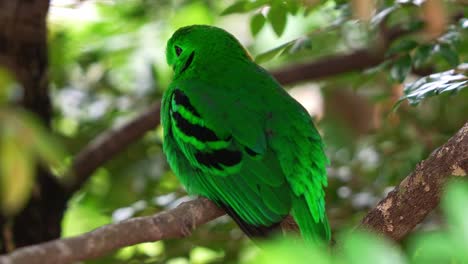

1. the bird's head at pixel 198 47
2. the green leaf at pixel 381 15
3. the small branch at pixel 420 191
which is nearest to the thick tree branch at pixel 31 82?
the bird's head at pixel 198 47

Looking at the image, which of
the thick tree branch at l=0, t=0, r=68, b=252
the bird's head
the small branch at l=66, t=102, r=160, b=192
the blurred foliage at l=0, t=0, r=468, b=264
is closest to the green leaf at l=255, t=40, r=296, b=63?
the blurred foliage at l=0, t=0, r=468, b=264

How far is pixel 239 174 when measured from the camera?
2580 millimetres

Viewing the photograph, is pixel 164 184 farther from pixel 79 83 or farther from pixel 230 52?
pixel 230 52

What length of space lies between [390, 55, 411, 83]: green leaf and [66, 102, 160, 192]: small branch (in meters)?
1.15

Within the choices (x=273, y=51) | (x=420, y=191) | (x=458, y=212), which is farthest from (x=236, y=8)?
(x=458, y=212)

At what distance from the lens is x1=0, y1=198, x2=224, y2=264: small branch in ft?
5.09

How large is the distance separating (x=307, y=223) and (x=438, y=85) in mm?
572

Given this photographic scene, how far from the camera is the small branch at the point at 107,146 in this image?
333cm

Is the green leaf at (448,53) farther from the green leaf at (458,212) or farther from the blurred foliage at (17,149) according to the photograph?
the green leaf at (458,212)

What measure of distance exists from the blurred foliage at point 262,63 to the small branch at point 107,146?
0.67 feet

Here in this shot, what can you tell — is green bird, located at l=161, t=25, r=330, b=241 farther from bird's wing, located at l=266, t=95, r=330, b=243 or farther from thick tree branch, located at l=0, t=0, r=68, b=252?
thick tree branch, located at l=0, t=0, r=68, b=252

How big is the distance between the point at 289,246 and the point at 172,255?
A: 233 cm

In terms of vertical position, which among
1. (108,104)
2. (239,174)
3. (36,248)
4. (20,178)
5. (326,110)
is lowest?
(326,110)

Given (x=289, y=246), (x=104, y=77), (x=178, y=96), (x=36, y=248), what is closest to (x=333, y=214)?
(x=178, y=96)
